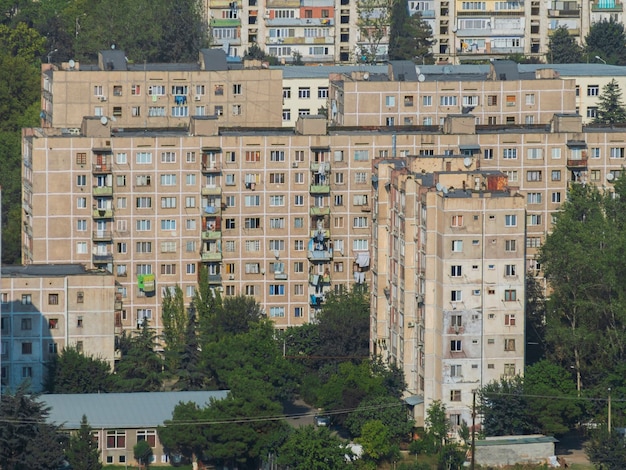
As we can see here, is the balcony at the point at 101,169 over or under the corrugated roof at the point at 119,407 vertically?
over

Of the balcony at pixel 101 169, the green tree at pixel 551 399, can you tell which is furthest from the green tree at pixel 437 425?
the balcony at pixel 101 169

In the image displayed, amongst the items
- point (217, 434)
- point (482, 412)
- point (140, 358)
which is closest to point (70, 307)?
point (140, 358)

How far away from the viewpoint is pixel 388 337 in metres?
138

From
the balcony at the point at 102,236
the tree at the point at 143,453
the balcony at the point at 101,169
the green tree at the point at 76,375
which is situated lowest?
the tree at the point at 143,453

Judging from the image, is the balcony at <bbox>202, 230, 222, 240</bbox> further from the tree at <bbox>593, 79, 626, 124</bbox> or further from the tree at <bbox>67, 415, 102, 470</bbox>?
the tree at <bbox>593, 79, 626, 124</bbox>

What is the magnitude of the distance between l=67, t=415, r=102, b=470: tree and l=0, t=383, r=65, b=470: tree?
543 mm

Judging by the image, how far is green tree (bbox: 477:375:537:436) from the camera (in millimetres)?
128250

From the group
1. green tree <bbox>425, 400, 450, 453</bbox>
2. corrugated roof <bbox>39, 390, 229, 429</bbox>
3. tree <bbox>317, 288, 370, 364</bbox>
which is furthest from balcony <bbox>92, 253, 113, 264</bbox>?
green tree <bbox>425, 400, 450, 453</bbox>

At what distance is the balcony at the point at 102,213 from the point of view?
152000mm

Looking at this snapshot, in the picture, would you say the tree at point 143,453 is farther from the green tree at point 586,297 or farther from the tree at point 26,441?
the green tree at point 586,297

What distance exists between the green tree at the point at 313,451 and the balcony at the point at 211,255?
3172 cm

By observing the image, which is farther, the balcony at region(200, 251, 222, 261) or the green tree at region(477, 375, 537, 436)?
the balcony at region(200, 251, 222, 261)

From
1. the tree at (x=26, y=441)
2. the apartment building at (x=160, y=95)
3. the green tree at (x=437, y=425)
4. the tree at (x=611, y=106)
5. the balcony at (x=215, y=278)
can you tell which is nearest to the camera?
the tree at (x=26, y=441)

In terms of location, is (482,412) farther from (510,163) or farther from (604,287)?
(510,163)
